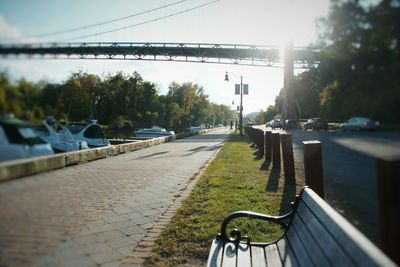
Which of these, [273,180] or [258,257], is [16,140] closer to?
[258,257]

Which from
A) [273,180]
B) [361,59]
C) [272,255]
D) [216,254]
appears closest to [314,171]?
[272,255]

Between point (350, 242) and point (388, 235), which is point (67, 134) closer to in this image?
point (350, 242)

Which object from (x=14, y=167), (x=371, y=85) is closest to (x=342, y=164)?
(x=371, y=85)

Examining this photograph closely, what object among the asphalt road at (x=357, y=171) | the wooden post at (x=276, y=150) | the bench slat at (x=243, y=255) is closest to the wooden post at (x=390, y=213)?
the asphalt road at (x=357, y=171)

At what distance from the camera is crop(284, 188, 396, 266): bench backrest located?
1.51 meters

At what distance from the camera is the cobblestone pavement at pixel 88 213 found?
135 centimetres

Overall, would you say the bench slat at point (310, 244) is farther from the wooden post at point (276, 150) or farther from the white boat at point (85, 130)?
the wooden post at point (276, 150)

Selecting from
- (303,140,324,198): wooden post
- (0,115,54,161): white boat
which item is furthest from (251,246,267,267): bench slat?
(0,115,54,161): white boat

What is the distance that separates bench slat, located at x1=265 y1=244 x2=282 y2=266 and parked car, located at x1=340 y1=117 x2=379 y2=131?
1653 mm

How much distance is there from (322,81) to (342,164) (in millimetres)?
7821

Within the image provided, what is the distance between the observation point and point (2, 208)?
4.22ft

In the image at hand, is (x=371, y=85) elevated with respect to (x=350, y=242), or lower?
elevated

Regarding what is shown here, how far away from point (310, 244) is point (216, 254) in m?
0.96

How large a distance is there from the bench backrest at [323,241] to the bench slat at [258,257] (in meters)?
0.17
